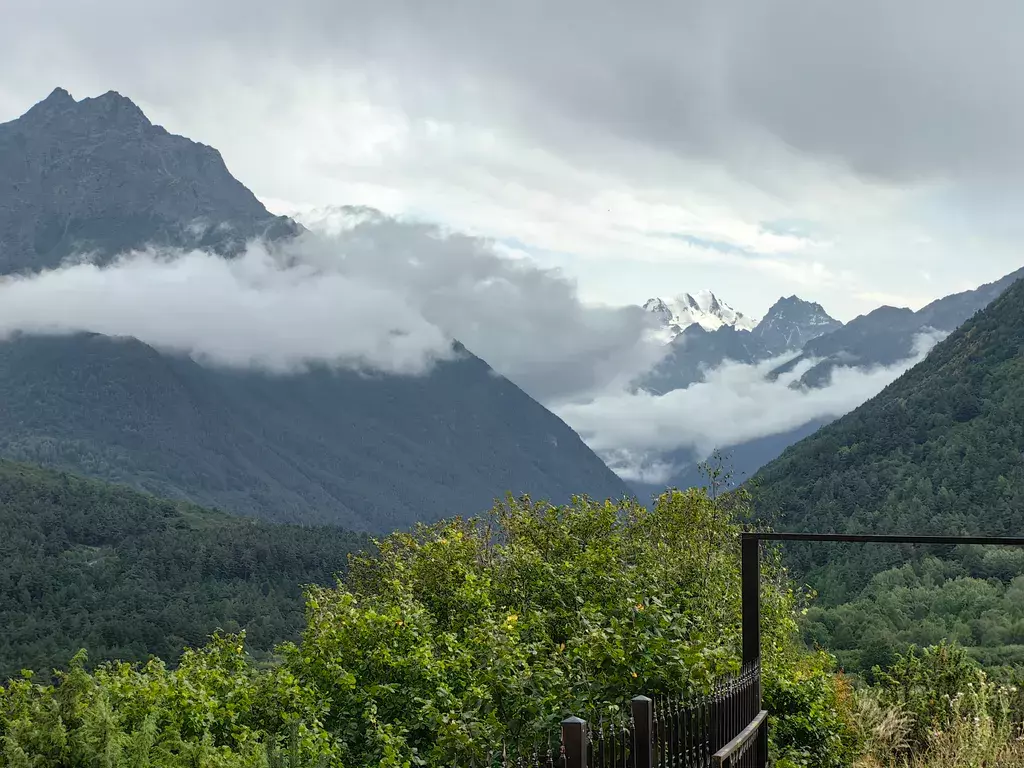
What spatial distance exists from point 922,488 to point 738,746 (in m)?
62.4

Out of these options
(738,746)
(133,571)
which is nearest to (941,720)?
(738,746)

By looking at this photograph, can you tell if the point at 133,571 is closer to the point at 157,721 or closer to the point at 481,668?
the point at 157,721

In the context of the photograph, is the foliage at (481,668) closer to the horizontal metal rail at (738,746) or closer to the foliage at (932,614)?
the horizontal metal rail at (738,746)

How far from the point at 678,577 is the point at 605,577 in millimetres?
1857

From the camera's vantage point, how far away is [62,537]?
107312mm

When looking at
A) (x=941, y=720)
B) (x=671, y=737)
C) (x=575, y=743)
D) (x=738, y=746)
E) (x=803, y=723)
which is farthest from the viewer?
(x=941, y=720)

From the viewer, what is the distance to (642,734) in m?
4.71

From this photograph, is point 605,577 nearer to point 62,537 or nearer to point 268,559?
point 268,559

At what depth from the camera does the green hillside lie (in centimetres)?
4562

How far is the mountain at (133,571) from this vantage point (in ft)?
250

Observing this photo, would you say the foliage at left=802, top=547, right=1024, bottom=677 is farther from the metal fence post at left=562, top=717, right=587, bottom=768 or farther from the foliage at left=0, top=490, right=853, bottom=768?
the metal fence post at left=562, top=717, right=587, bottom=768

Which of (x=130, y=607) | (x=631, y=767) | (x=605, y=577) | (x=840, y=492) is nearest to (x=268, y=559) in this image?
(x=130, y=607)

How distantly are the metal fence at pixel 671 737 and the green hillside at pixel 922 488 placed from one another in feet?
117

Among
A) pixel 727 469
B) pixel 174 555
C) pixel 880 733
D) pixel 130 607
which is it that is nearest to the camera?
pixel 880 733
